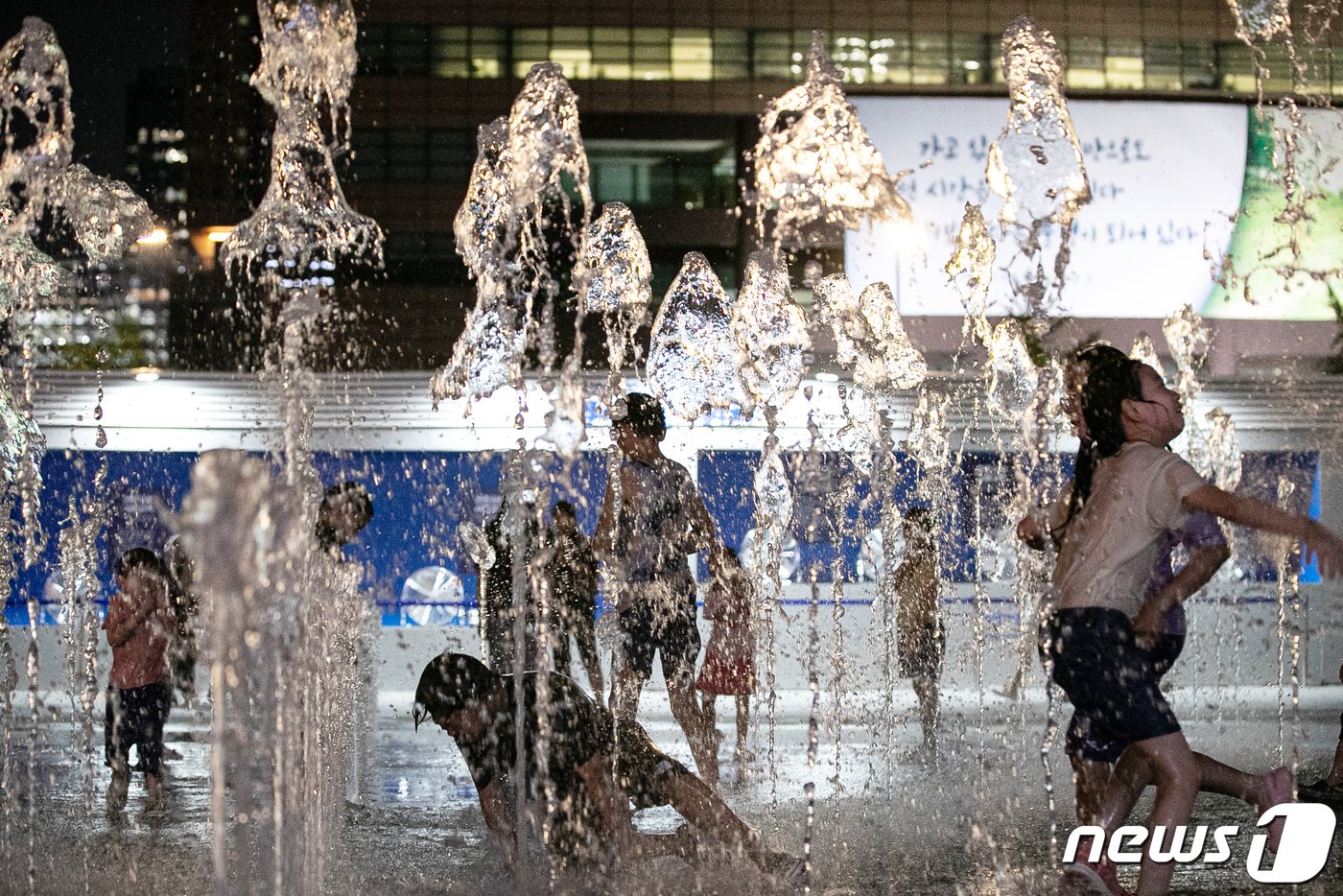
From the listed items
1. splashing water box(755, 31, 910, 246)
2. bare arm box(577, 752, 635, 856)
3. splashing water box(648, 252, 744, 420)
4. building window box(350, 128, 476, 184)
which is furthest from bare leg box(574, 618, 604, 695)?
building window box(350, 128, 476, 184)

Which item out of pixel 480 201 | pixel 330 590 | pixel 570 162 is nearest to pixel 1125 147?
pixel 480 201

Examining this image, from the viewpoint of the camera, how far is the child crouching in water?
348cm

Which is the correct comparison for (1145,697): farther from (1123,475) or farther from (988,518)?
(988,518)

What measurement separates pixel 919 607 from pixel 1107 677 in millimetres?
4666

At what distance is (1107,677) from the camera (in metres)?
3.55

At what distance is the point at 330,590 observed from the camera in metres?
6.03

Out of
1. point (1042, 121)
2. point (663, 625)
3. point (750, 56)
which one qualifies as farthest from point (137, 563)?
point (750, 56)

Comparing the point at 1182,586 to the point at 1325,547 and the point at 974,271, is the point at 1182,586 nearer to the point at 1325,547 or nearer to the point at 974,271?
the point at 1325,547

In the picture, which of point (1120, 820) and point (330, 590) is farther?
point (330, 590)

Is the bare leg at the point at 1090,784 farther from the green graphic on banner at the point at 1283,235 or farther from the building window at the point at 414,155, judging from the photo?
the building window at the point at 414,155

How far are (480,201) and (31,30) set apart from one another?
132 inches

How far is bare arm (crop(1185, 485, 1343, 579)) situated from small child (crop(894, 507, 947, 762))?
463 centimetres

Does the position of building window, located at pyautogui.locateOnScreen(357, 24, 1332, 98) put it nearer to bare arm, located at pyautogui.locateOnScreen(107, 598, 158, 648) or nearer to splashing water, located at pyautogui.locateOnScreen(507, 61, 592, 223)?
splashing water, located at pyautogui.locateOnScreen(507, 61, 592, 223)

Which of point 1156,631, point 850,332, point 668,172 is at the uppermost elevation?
point 668,172
